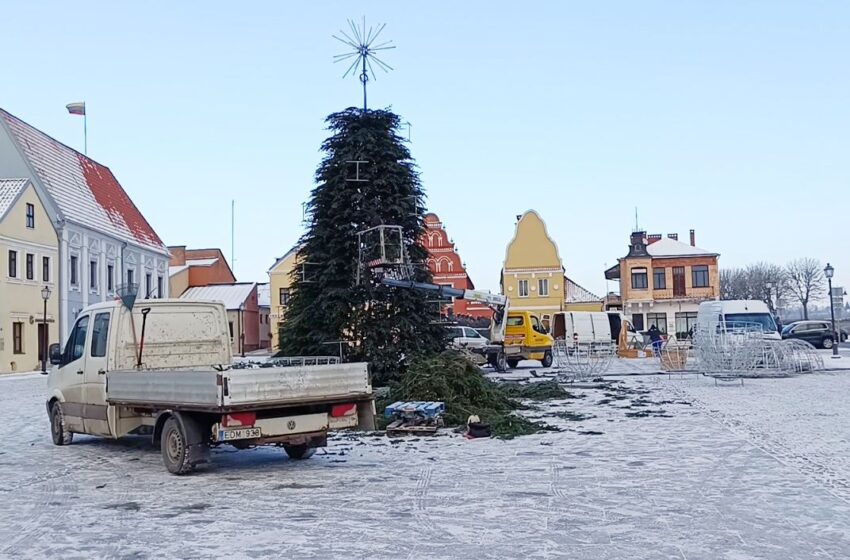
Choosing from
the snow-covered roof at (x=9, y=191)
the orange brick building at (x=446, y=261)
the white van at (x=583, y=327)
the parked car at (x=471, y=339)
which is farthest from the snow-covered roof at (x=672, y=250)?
the snow-covered roof at (x=9, y=191)

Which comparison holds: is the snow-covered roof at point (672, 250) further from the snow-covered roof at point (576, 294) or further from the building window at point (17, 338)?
the building window at point (17, 338)

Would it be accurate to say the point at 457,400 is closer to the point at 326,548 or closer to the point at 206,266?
the point at 326,548

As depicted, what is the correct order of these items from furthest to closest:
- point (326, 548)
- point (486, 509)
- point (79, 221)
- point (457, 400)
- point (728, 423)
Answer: point (79, 221), point (457, 400), point (728, 423), point (486, 509), point (326, 548)

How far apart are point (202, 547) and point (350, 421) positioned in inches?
152

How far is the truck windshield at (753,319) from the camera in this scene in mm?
30047

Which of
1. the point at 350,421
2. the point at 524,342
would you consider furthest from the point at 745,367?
the point at 350,421

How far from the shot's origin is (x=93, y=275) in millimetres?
48531

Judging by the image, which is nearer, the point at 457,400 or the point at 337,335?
the point at 457,400

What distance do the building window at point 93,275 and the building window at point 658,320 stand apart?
132ft

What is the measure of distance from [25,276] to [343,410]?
35755 mm

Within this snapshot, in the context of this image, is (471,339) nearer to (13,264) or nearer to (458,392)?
(458,392)

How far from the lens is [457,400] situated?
619 inches

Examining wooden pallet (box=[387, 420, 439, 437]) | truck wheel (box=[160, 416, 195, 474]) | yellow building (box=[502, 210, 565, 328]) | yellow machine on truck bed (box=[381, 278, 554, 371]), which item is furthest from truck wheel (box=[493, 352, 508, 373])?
Result: yellow building (box=[502, 210, 565, 328])

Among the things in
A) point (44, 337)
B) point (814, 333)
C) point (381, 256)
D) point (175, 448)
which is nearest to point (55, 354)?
point (175, 448)
